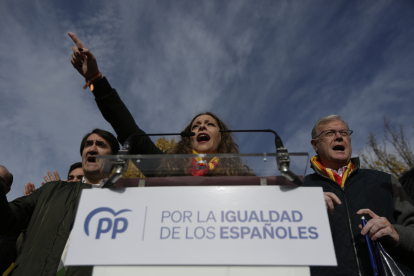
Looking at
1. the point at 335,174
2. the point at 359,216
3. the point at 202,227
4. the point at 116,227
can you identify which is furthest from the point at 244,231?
the point at 335,174

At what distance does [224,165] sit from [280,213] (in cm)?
33

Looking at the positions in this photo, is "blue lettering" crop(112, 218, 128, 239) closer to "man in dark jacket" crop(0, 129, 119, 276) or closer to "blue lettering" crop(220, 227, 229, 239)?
"blue lettering" crop(220, 227, 229, 239)

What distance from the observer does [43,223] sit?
2.02 m

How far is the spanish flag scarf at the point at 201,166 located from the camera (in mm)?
1191

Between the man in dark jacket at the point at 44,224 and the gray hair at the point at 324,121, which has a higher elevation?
the gray hair at the point at 324,121

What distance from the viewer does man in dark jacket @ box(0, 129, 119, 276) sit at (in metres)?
1.79

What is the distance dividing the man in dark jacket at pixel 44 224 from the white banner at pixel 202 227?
0.91 meters

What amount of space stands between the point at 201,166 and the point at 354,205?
1.56m

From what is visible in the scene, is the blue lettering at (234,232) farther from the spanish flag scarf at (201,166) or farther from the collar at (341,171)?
the collar at (341,171)

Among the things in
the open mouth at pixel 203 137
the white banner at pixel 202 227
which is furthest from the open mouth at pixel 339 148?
the white banner at pixel 202 227

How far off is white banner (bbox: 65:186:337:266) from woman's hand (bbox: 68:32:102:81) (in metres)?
1.43

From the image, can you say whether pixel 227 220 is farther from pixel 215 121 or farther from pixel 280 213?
pixel 215 121

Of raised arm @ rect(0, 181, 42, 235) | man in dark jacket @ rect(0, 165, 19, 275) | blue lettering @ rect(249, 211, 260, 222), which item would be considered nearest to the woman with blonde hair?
raised arm @ rect(0, 181, 42, 235)

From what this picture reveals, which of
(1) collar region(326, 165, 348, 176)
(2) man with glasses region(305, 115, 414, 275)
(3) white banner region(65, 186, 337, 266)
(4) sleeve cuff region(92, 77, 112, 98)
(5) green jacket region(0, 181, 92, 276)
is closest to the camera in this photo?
(3) white banner region(65, 186, 337, 266)
